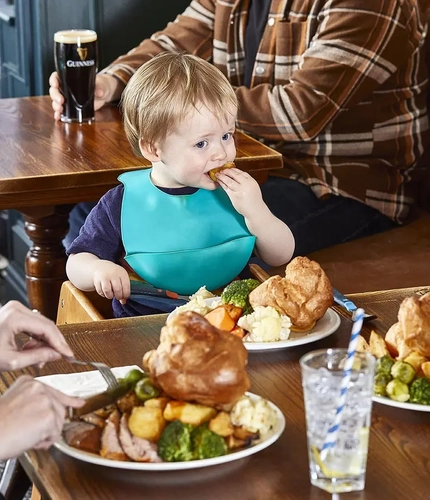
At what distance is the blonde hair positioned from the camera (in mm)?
1957

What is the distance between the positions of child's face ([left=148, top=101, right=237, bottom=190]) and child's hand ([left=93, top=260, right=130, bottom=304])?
0.84ft

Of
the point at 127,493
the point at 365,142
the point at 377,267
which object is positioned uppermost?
the point at 127,493

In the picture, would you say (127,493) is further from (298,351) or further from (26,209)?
(26,209)

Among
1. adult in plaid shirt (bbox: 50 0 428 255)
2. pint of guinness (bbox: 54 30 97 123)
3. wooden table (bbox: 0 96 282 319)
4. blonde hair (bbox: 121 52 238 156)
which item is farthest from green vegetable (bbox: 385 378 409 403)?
pint of guinness (bbox: 54 30 97 123)

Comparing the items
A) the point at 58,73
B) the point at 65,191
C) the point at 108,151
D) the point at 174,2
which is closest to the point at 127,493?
the point at 65,191

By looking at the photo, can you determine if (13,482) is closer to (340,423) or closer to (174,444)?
(174,444)

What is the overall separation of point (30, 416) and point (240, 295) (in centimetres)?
51

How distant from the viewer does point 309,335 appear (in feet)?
5.12

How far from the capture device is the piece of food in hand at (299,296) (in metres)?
1.56

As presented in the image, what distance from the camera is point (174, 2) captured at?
3.80m

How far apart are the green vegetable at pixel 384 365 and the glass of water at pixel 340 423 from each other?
0.75 ft

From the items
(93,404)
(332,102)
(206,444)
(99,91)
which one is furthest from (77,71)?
(206,444)

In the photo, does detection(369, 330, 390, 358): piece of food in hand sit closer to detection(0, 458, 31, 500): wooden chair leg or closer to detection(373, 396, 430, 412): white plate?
detection(373, 396, 430, 412): white plate

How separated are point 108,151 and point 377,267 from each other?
786 millimetres
